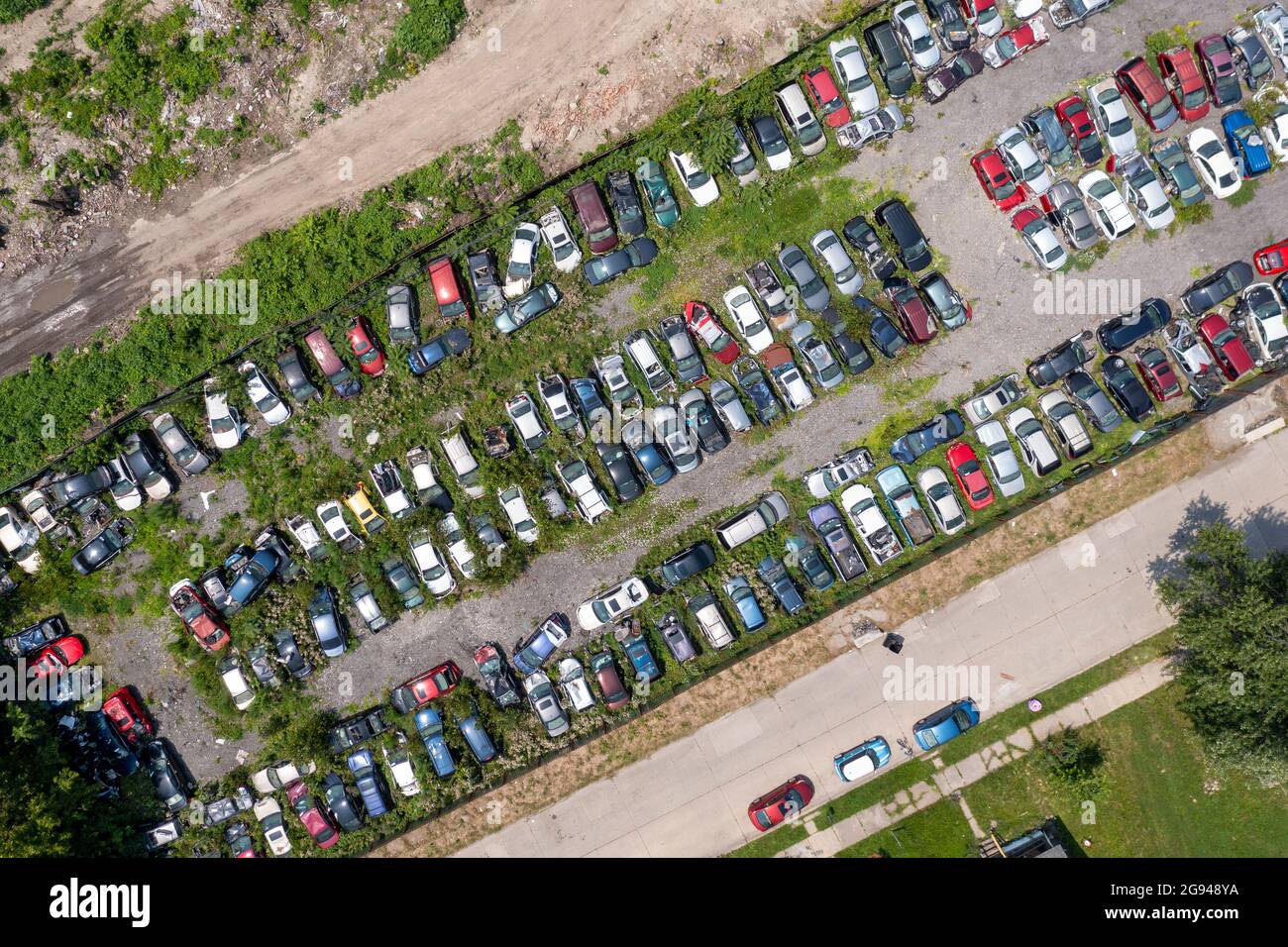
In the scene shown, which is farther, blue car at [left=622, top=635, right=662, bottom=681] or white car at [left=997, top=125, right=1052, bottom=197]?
blue car at [left=622, top=635, right=662, bottom=681]

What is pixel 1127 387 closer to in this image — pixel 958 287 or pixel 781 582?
pixel 958 287

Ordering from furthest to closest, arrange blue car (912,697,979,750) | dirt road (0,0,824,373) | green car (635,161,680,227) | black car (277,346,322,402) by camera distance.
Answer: dirt road (0,0,824,373) → black car (277,346,322,402) → green car (635,161,680,227) → blue car (912,697,979,750)

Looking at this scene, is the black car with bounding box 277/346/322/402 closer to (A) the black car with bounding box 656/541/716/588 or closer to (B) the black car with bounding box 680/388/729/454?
(B) the black car with bounding box 680/388/729/454

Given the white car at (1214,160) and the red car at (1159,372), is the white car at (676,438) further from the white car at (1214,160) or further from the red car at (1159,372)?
the white car at (1214,160)

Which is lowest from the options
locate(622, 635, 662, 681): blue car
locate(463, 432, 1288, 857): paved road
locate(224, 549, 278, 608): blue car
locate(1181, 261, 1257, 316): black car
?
locate(463, 432, 1288, 857): paved road

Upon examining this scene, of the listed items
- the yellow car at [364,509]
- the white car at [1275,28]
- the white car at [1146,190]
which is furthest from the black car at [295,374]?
the white car at [1275,28]

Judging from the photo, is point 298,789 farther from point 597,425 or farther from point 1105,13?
point 1105,13

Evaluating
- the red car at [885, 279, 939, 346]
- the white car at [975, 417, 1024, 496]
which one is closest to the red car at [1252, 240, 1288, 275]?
the white car at [975, 417, 1024, 496]

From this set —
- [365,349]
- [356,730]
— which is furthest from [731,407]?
[356,730]
